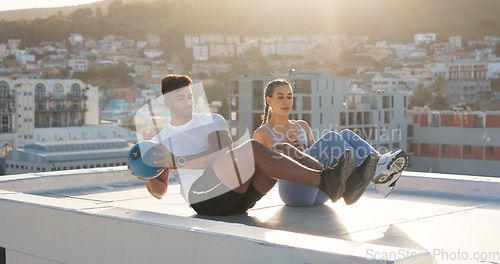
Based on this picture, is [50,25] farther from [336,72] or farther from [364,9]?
[364,9]

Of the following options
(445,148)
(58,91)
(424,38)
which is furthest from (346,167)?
(424,38)

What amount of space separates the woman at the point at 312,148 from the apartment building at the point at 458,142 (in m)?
43.8

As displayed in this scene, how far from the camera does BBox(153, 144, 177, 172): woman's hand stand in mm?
2861

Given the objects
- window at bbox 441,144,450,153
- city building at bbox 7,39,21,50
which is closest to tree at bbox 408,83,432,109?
window at bbox 441,144,450,153

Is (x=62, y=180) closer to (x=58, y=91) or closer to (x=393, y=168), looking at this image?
(x=393, y=168)

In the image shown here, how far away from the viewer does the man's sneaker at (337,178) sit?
2.57 m

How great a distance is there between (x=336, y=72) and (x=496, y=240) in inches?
4857

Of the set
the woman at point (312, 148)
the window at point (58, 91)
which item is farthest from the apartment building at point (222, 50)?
the woman at point (312, 148)

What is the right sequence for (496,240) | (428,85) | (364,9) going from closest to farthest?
(496,240) → (428,85) → (364,9)

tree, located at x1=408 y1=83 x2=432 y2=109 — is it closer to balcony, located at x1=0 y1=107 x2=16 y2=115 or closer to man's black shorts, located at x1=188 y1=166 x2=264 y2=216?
balcony, located at x1=0 y1=107 x2=16 y2=115

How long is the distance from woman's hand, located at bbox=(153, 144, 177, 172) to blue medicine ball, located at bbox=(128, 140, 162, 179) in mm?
15

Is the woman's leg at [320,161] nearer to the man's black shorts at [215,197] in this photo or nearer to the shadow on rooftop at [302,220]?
the shadow on rooftop at [302,220]

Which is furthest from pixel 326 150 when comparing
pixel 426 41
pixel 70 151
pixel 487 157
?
pixel 426 41

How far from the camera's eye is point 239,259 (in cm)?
206
